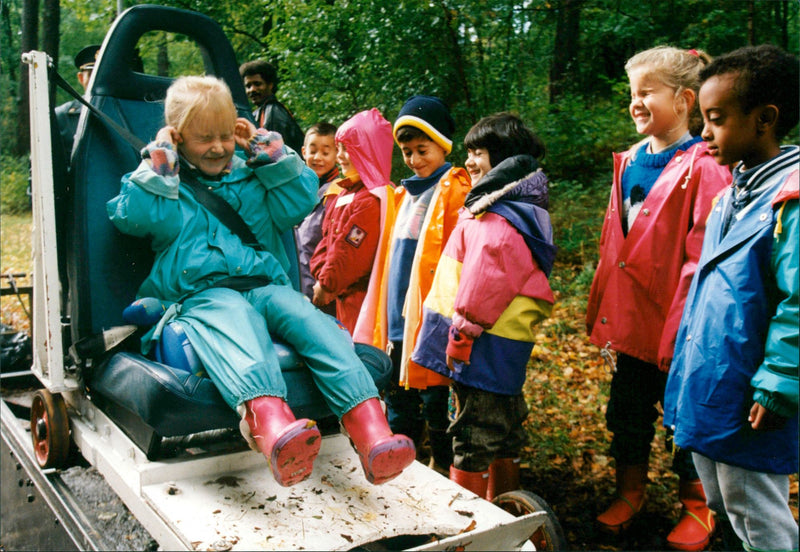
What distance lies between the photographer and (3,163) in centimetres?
1580

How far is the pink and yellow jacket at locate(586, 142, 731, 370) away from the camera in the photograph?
9.37 feet

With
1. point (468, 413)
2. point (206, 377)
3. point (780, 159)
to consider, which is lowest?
point (468, 413)

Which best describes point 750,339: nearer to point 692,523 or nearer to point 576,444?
point 692,523

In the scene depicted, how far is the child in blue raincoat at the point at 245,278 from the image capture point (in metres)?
2.29

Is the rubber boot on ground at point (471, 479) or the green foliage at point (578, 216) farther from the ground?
the green foliage at point (578, 216)

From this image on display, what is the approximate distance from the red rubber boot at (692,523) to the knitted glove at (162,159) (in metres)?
2.65

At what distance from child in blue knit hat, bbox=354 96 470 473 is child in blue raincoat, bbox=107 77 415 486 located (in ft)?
2.61

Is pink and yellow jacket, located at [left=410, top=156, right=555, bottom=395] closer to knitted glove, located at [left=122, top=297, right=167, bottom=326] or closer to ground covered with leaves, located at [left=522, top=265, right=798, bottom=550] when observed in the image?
ground covered with leaves, located at [left=522, top=265, right=798, bottom=550]

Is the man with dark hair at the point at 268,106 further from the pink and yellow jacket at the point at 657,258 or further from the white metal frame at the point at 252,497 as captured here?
the pink and yellow jacket at the point at 657,258

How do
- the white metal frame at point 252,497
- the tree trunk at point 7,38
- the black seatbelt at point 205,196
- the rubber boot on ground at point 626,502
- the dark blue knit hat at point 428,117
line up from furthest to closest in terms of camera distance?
the tree trunk at point 7,38 → the dark blue knit hat at point 428,117 → the rubber boot on ground at point 626,502 → the black seatbelt at point 205,196 → the white metal frame at point 252,497

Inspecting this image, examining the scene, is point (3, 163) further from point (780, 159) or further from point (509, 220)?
point (780, 159)

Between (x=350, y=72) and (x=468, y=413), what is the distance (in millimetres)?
4028

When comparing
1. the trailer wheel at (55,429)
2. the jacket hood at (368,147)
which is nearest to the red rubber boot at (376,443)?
the trailer wheel at (55,429)

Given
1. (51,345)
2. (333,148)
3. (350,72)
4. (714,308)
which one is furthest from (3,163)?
(714,308)
